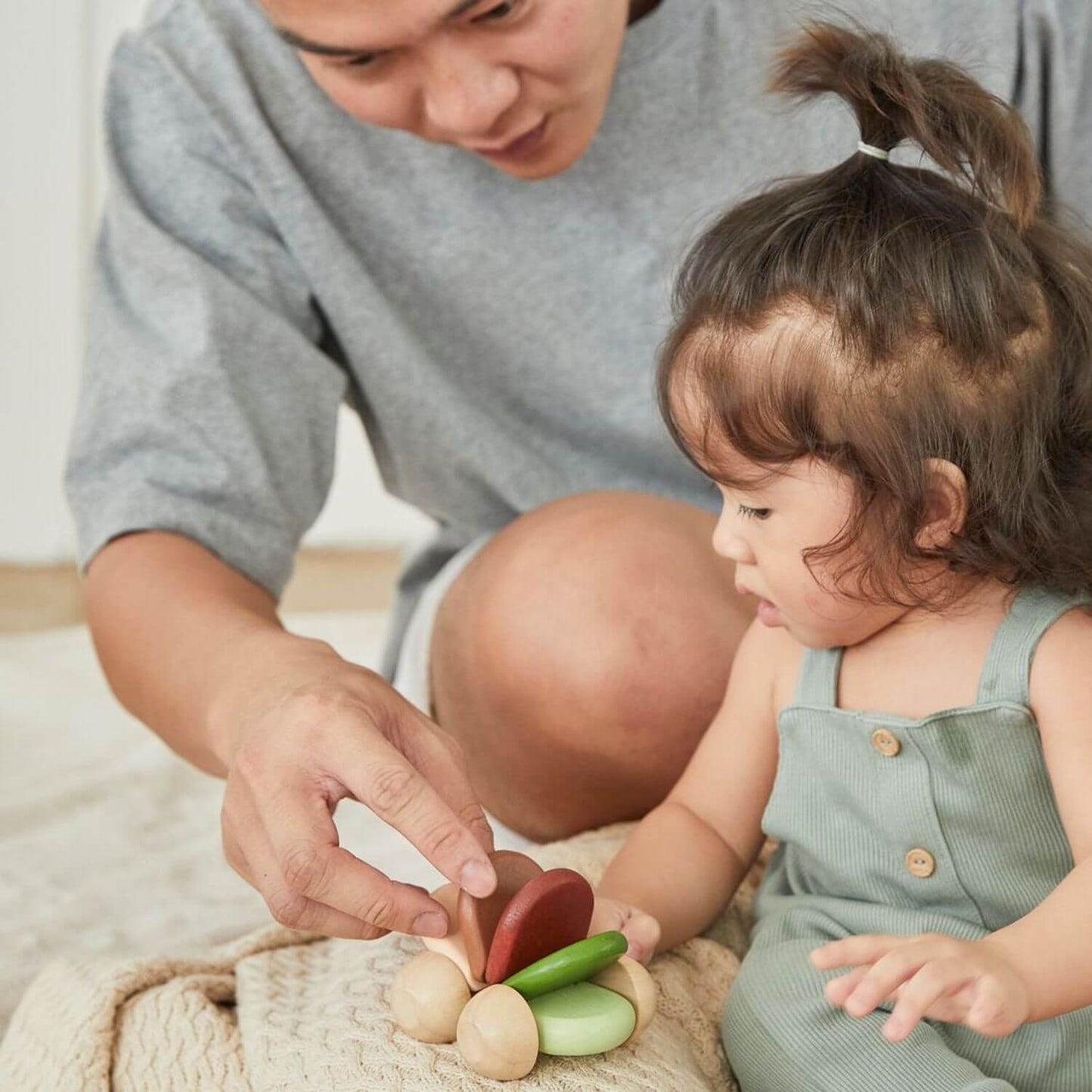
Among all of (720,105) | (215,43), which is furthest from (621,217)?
(215,43)

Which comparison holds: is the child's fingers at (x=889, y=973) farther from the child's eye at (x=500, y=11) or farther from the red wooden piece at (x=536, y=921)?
the child's eye at (x=500, y=11)

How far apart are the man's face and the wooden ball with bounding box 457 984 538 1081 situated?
0.64 meters

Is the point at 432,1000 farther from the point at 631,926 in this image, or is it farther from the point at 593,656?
the point at 593,656

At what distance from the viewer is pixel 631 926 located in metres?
0.92

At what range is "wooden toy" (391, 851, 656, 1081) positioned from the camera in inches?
30.5

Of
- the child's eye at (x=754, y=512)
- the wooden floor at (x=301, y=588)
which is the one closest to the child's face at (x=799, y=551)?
the child's eye at (x=754, y=512)

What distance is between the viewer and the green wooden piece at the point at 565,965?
79 centimetres

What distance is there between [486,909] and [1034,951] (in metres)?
0.28

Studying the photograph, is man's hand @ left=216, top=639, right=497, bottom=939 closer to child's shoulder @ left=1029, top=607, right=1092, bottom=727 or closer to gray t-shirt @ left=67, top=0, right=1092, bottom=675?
child's shoulder @ left=1029, top=607, right=1092, bottom=727

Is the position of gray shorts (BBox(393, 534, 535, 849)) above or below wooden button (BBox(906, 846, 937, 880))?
below

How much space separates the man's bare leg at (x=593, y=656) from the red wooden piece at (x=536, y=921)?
392mm

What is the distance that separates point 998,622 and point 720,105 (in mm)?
655

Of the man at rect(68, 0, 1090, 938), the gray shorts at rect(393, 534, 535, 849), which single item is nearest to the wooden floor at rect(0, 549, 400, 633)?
the gray shorts at rect(393, 534, 535, 849)

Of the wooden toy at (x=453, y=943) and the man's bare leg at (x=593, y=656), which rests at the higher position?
the wooden toy at (x=453, y=943)
